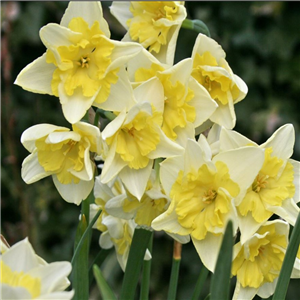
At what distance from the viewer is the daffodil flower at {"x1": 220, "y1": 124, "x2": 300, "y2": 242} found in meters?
0.75

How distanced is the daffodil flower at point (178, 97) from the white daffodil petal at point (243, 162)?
0.23 feet

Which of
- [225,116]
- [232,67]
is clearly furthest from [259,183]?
[232,67]

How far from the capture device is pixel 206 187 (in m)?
0.77

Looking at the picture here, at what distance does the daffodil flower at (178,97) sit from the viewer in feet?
2.57

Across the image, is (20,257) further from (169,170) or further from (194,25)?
(194,25)

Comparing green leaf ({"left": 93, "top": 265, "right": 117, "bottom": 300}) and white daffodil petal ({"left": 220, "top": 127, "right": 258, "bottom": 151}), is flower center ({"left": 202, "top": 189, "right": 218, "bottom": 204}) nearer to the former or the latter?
white daffodil petal ({"left": 220, "top": 127, "right": 258, "bottom": 151})

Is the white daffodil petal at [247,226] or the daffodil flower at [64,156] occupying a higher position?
the daffodil flower at [64,156]

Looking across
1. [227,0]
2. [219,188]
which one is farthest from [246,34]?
[219,188]

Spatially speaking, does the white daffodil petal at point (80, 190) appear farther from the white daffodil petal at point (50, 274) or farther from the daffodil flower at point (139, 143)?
the white daffodil petal at point (50, 274)

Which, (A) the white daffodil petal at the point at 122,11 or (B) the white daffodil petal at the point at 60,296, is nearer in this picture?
(B) the white daffodil petal at the point at 60,296

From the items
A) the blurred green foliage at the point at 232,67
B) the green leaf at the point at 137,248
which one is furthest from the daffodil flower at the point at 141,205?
the blurred green foliage at the point at 232,67

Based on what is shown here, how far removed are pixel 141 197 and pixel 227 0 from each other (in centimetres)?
150

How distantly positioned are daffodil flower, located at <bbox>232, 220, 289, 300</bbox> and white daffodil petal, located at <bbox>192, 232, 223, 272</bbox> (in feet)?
0.11

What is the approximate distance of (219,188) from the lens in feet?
2.44
